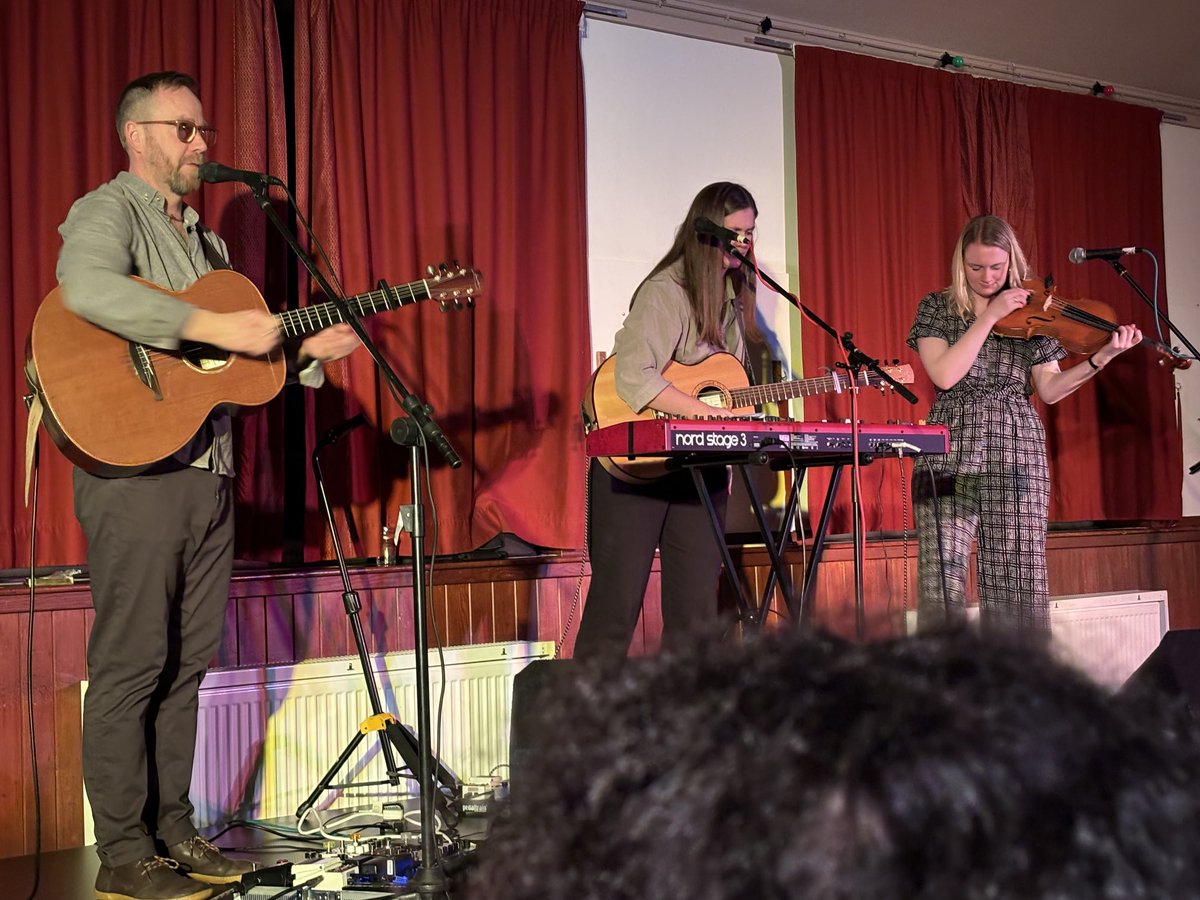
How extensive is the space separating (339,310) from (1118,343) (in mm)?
2703

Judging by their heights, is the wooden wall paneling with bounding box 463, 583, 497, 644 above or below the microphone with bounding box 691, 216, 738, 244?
below

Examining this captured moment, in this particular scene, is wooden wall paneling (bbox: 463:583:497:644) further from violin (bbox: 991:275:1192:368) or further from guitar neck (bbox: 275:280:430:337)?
violin (bbox: 991:275:1192:368)

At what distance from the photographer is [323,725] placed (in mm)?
3475

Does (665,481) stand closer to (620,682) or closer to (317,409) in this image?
(317,409)

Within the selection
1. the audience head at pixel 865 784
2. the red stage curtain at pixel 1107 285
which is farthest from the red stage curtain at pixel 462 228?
the audience head at pixel 865 784

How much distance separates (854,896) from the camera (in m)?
0.40

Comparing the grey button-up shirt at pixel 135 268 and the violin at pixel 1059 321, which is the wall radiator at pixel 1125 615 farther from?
the grey button-up shirt at pixel 135 268

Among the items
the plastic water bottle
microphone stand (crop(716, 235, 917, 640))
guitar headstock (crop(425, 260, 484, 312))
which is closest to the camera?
guitar headstock (crop(425, 260, 484, 312))

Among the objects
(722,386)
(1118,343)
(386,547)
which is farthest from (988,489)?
(386,547)

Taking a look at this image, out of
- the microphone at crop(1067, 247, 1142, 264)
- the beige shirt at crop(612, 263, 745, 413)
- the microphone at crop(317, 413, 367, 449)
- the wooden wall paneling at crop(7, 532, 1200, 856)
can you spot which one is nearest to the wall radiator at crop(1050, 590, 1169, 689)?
the wooden wall paneling at crop(7, 532, 1200, 856)

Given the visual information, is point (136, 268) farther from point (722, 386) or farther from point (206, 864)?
point (722, 386)

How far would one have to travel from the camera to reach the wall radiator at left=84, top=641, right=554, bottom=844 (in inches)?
130

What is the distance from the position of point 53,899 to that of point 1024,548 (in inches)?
112

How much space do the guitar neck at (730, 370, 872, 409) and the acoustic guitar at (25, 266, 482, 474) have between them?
4.62 ft
